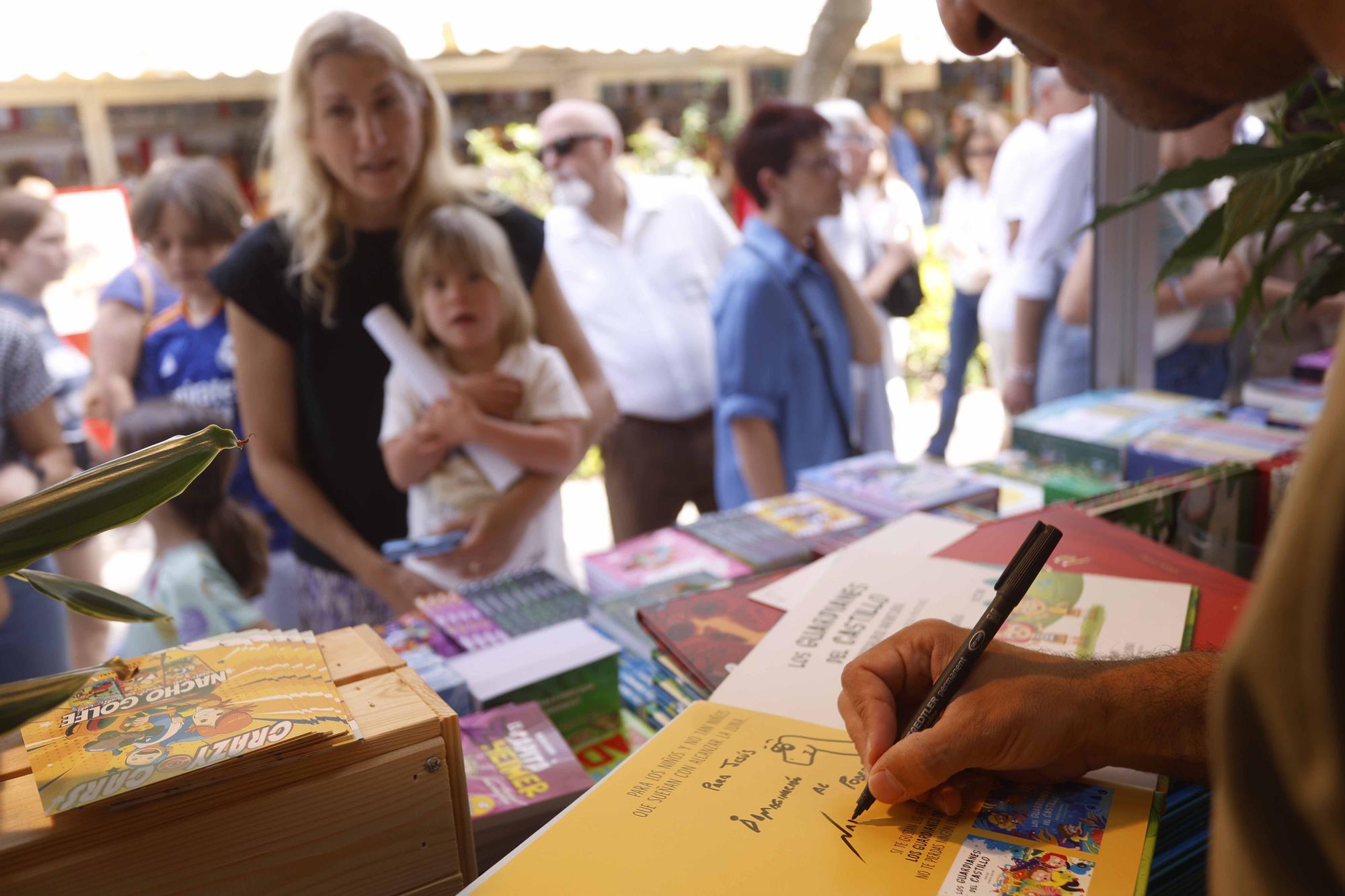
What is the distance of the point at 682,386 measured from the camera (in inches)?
125

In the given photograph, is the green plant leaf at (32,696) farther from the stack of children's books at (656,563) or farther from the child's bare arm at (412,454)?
the child's bare arm at (412,454)

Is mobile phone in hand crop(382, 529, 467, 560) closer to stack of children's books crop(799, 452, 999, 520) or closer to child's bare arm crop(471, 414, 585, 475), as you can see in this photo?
child's bare arm crop(471, 414, 585, 475)

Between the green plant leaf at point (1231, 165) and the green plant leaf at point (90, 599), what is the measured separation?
103cm

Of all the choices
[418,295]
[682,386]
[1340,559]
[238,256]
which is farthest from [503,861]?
[682,386]

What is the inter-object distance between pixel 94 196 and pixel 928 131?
18.8 ft

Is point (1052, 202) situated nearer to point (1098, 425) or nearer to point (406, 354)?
point (1098, 425)

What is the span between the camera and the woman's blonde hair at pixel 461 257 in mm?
2066

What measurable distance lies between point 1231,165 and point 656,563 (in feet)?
3.01

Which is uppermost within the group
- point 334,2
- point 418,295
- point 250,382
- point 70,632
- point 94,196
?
point 334,2

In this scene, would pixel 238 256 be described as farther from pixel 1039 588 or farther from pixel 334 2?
pixel 334 2

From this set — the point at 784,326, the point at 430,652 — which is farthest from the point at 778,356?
the point at 430,652

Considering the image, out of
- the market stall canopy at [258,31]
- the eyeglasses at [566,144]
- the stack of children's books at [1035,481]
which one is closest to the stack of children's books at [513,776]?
the stack of children's books at [1035,481]

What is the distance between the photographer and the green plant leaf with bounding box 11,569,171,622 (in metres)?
0.51

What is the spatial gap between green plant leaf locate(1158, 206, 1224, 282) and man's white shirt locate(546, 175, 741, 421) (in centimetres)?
214
